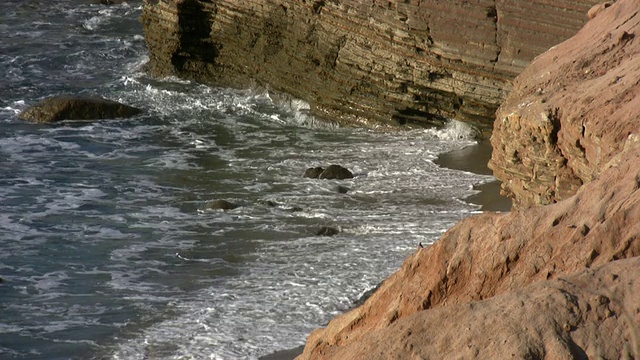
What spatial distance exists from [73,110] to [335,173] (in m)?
5.71

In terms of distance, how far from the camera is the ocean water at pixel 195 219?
28.8 feet

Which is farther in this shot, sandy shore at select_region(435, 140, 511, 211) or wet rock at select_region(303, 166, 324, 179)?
wet rock at select_region(303, 166, 324, 179)

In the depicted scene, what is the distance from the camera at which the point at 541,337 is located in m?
3.46

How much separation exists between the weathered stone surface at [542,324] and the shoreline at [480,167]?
25.6 feet

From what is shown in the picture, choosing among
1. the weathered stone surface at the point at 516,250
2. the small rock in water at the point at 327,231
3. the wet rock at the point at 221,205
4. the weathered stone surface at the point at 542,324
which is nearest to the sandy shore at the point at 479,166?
the small rock in water at the point at 327,231

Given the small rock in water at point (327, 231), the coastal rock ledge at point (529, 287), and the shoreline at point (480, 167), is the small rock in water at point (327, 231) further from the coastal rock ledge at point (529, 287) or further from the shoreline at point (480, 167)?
the coastal rock ledge at point (529, 287)

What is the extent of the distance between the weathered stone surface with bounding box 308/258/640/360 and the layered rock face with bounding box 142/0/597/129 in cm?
1057

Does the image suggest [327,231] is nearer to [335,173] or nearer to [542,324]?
[335,173]

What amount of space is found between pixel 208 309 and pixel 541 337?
19.1 ft

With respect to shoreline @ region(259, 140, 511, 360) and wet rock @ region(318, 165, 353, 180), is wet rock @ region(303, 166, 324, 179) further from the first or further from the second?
shoreline @ region(259, 140, 511, 360)

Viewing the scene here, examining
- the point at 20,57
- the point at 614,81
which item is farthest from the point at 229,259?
the point at 20,57

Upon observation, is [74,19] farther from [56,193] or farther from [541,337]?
[541,337]

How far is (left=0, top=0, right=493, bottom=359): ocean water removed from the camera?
877 cm

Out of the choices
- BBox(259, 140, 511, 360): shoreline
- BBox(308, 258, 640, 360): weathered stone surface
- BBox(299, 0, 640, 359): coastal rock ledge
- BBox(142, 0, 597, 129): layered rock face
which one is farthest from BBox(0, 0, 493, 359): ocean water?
BBox(308, 258, 640, 360): weathered stone surface
